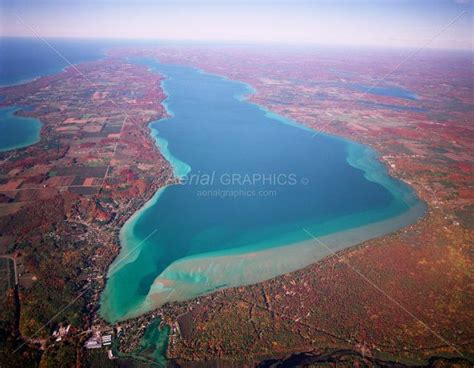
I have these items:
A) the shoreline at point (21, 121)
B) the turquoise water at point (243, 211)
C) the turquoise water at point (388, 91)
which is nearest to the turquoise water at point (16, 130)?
the shoreline at point (21, 121)

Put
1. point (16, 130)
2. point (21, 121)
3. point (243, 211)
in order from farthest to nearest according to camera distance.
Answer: point (21, 121) < point (16, 130) < point (243, 211)

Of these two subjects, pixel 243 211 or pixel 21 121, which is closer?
pixel 243 211

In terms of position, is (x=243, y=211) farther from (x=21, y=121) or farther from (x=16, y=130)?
(x=21, y=121)

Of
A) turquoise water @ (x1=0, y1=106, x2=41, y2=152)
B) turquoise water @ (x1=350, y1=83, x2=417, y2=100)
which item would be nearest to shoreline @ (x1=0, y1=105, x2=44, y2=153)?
turquoise water @ (x1=0, y1=106, x2=41, y2=152)

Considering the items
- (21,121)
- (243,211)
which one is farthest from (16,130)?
(243,211)

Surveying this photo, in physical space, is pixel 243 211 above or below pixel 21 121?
above

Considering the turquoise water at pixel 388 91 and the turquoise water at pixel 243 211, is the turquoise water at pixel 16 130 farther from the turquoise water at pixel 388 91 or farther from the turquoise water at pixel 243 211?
the turquoise water at pixel 388 91

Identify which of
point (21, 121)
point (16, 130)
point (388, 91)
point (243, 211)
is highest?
point (243, 211)
